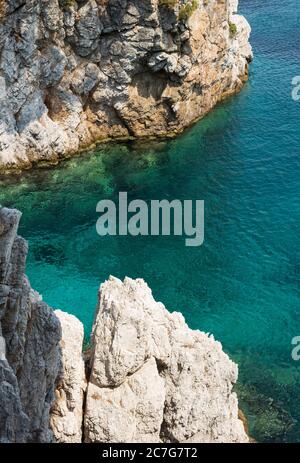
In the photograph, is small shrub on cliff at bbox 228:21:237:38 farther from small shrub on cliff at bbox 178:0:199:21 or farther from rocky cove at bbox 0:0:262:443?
small shrub on cliff at bbox 178:0:199:21

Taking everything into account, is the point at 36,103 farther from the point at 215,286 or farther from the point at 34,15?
the point at 215,286

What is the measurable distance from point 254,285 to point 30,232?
22.7 meters

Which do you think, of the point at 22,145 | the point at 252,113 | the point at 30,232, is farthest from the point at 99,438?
the point at 252,113

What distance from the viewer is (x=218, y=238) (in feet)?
193

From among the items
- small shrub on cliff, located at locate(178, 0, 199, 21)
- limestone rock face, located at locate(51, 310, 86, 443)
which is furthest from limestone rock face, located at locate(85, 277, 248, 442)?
small shrub on cliff, located at locate(178, 0, 199, 21)

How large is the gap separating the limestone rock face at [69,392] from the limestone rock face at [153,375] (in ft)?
1.99

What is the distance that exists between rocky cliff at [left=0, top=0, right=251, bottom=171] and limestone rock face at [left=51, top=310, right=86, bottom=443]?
35.7 metres

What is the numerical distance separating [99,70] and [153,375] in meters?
45.6

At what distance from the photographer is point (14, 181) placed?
65812mm

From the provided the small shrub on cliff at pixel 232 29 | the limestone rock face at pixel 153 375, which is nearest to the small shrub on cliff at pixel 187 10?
the small shrub on cliff at pixel 232 29

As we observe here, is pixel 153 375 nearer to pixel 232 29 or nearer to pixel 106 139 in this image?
pixel 106 139

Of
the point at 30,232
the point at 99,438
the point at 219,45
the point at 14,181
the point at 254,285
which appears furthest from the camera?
the point at 219,45

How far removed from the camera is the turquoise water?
46.9 metres

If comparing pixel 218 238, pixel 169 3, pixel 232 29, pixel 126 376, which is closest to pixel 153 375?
pixel 126 376
